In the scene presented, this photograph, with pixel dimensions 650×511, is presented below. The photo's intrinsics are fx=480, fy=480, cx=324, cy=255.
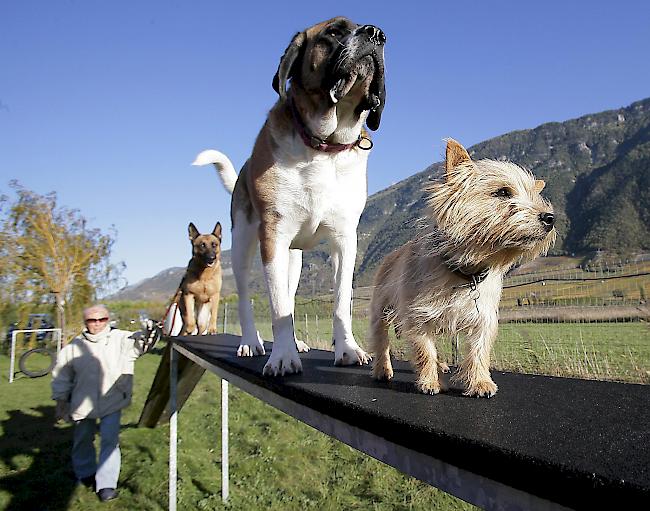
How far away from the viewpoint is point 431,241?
6.26ft

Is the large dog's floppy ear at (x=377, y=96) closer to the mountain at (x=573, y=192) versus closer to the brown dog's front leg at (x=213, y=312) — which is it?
the mountain at (x=573, y=192)

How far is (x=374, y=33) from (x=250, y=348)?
242 cm

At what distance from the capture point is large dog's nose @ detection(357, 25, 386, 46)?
237 cm

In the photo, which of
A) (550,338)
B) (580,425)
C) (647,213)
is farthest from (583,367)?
(647,213)

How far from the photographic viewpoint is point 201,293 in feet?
26.6

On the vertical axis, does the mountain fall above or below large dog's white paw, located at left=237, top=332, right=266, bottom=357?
above

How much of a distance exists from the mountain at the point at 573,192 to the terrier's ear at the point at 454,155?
0.15 metres

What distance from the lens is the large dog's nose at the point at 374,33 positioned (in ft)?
7.77

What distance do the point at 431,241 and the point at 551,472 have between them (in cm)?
114

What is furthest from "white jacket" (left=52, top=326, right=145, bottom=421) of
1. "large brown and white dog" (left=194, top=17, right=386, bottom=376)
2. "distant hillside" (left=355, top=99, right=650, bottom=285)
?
"large brown and white dog" (left=194, top=17, right=386, bottom=376)

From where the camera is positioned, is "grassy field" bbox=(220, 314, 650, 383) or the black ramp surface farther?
"grassy field" bbox=(220, 314, 650, 383)

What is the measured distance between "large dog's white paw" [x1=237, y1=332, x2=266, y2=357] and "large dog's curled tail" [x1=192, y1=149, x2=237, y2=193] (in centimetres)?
210

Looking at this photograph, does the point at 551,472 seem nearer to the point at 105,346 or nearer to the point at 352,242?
the point at 352,242

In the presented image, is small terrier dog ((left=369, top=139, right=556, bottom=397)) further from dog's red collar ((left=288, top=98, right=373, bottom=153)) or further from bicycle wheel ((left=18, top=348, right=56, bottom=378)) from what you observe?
bicycle wheel ((left=18, top=348, right=56, bottom=378))
